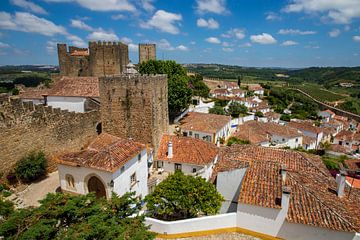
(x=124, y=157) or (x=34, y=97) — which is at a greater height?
(x=34, y=97)

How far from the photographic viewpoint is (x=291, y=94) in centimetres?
7300

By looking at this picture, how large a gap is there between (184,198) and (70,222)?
14.2ft

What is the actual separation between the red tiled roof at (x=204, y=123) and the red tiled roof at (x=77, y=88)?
9.08 m

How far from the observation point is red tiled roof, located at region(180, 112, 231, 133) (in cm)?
2238

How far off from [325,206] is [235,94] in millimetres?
58463

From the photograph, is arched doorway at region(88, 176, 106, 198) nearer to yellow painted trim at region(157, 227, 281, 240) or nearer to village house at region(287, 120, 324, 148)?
yellow painted trim at region(157, 227, 281, 240)

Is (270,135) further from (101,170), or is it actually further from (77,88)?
(101,170)

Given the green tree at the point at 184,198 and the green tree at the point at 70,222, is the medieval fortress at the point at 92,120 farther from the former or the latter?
the green tree at the point at 70,222

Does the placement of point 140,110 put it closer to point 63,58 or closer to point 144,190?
point 144,190

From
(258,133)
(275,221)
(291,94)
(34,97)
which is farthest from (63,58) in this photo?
(291,94)

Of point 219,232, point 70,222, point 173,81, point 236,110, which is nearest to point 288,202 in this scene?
point 219,232

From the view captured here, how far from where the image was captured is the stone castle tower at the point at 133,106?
14539mm

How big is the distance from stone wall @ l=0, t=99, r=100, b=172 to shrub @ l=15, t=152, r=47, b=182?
1.10 feet

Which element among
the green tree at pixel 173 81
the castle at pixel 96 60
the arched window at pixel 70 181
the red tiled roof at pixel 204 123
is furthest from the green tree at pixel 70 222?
the castle at pixel 96 60
